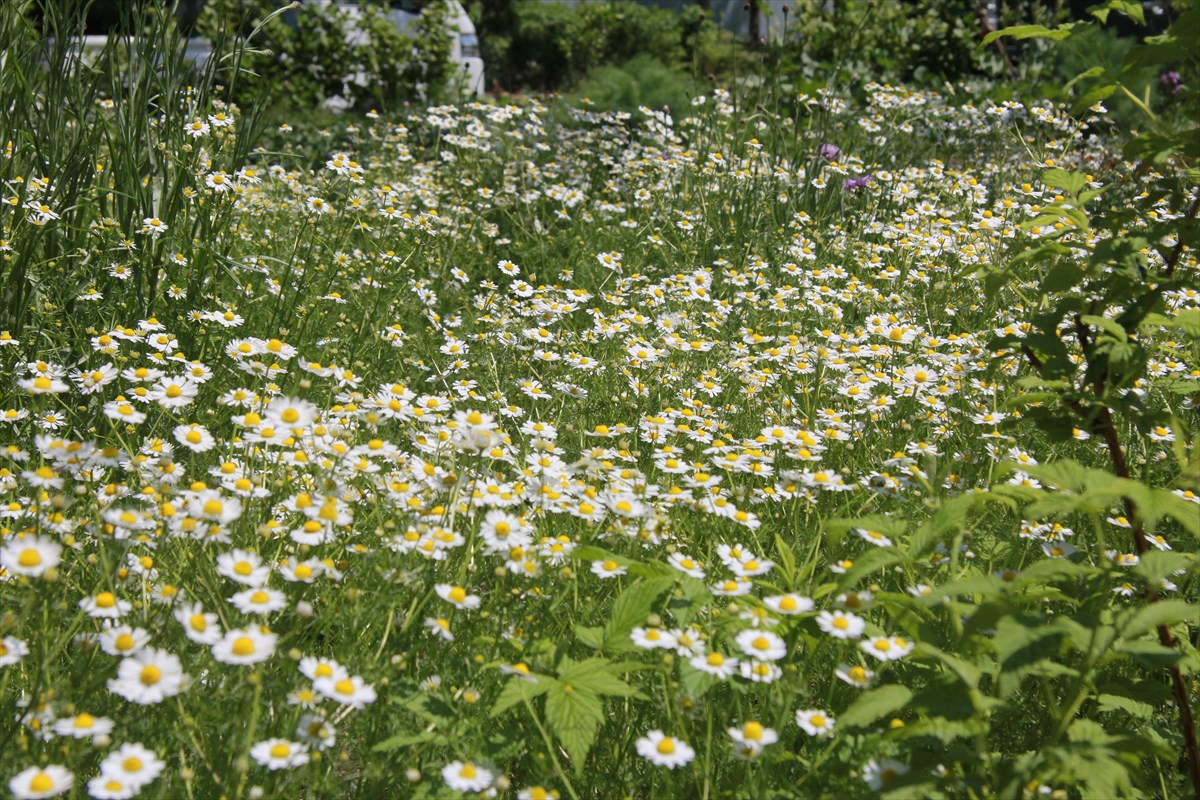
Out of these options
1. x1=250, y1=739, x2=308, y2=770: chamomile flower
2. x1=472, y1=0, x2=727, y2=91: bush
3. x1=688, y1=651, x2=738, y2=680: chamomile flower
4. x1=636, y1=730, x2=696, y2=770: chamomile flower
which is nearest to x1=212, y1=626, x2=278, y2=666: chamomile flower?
x1=250, y1=739, x2=308, y2=770: chamomile flower

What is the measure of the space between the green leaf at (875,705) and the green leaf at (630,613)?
0.40m

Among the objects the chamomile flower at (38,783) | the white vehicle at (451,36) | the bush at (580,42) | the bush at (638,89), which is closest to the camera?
the chamomile flower at (38,783)

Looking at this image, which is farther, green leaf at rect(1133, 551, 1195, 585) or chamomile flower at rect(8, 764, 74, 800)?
green leaf at rect(1133, 551, 1195, 585)

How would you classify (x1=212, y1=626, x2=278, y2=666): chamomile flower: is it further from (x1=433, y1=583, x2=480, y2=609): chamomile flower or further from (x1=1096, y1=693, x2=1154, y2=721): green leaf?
(x1=1096, y1=693, x2=1154, y2=721): green leaf

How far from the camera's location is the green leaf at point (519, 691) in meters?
1.67

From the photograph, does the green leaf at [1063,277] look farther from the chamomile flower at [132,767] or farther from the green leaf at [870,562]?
the chamomile flower at [132,767]

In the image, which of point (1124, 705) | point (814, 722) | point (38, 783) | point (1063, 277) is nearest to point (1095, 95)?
point (1063, 277)

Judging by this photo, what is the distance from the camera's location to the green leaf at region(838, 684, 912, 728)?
4.96 ft

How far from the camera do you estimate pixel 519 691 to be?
66.9 inches

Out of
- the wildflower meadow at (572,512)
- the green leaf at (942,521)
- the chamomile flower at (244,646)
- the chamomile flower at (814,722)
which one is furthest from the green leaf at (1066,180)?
the chamomile flower at (244,646)

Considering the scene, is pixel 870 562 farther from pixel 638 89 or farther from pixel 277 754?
pixel 638 89

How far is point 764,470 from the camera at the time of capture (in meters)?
2.53

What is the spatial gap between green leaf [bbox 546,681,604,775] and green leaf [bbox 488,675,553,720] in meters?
0.02

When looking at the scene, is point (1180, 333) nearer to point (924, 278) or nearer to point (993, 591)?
point (924, 278)
